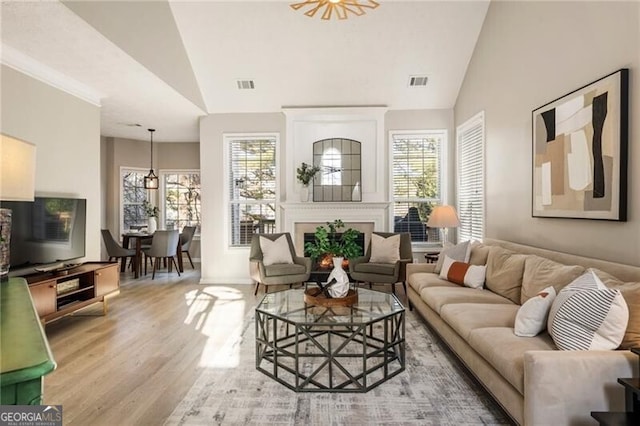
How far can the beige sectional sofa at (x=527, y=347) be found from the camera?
5.51ft

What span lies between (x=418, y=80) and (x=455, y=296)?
347 cm

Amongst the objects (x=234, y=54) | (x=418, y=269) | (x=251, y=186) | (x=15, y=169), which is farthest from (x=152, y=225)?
(x=15, y=169)

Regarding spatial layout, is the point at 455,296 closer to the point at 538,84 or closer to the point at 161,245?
the point at 538,84

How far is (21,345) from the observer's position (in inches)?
39.6

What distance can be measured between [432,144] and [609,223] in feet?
12.2

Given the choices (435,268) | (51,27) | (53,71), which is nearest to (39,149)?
(53,71)

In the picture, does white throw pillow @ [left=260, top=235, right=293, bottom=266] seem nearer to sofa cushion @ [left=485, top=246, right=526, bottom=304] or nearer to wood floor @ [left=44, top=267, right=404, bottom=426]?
wood floor @ [left=44, top=267, right=404, bottom=426]

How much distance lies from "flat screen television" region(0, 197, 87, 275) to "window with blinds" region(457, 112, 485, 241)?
4.94 m

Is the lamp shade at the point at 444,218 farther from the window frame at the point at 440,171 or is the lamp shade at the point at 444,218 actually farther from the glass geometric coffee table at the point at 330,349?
the glass geometric coffee table at the point at 330,349

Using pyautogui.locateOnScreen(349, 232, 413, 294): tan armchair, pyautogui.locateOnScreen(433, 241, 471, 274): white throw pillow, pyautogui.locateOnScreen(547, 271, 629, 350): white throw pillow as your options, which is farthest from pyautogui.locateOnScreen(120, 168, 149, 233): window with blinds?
pyautogui.locateOnScreen(547, 271, 629, 350): white throw pillow

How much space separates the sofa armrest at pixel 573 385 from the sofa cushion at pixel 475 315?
0.71 metres

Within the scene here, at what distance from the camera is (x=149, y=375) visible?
2707 mm

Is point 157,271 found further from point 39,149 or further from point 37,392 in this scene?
point 37,392

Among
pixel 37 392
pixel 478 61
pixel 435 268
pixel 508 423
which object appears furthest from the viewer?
pixel 478 61
